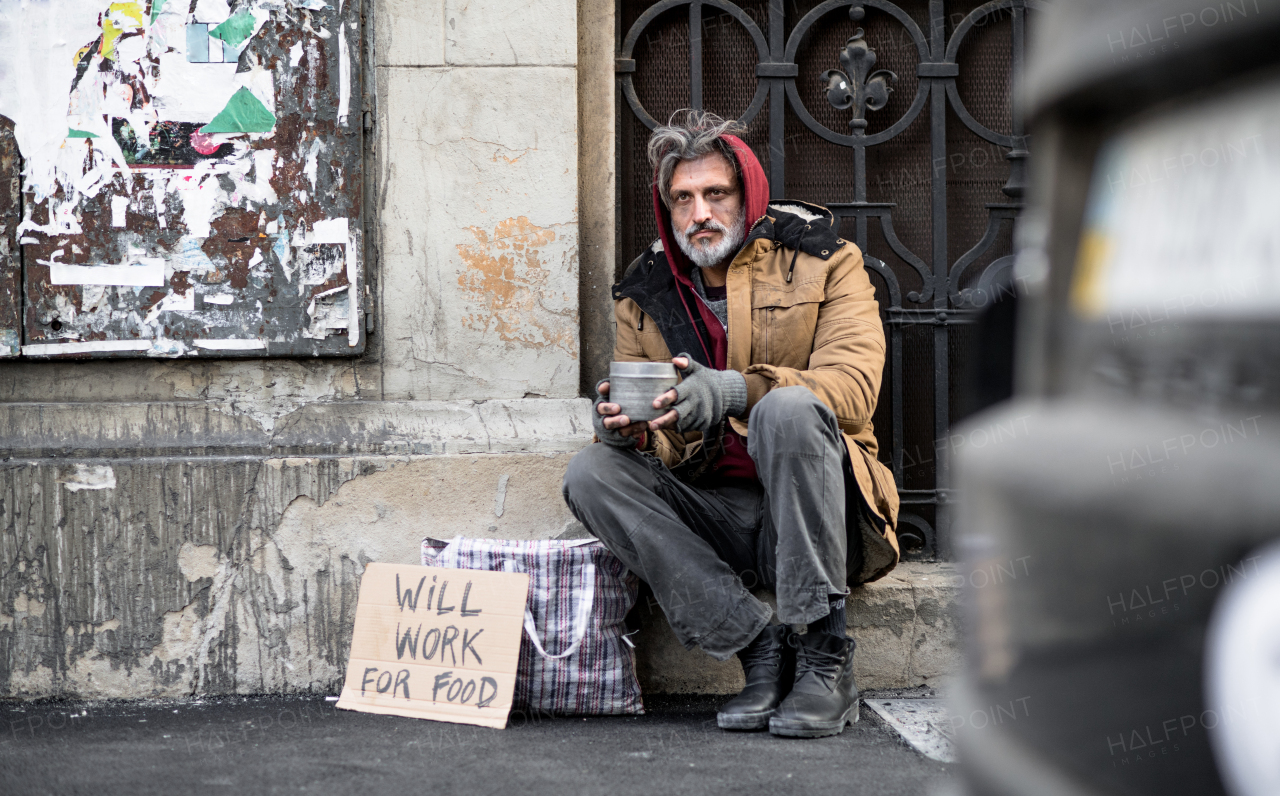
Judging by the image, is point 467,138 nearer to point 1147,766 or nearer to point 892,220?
point 892,220

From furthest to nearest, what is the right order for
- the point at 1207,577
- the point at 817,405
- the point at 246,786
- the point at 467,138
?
the point at 467,138
the point at 817,405
the point at 246,786
the point at 1207,577

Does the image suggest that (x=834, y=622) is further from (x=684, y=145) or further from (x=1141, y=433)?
(x=1141, y=433)

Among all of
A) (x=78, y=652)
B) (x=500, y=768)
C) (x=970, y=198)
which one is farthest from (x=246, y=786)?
(x=970, y=198)

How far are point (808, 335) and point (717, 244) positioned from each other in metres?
0.38

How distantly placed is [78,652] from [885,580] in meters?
2.29

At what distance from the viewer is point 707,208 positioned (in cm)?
296

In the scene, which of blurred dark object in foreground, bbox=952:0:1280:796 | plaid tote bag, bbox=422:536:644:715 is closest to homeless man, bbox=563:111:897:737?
plaid tote bag, bbox=422:536:644:715

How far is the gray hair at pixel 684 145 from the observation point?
3.02 metres

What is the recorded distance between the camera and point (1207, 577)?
659 millimetres

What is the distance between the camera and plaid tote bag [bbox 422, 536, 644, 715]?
8.65 feet

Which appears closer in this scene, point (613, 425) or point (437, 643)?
point (613, 425)

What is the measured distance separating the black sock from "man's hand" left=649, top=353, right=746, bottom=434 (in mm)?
531

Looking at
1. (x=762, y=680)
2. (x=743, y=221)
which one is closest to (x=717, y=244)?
(x=743, y=221)

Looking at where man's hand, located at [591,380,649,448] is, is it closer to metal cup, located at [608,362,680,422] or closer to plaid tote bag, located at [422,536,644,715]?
Result: metal cup, located at [608,362,680,422]
